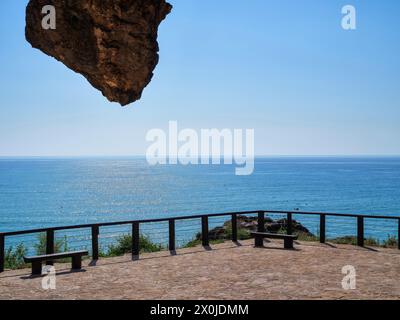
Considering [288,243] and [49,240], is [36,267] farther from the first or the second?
[288,243]

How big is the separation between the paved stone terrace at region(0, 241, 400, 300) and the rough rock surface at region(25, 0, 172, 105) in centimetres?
441

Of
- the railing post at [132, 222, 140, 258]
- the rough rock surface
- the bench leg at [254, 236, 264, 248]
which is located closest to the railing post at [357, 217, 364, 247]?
the bench leg at [254, 236, 264, 248]

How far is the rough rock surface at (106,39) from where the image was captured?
29.2 feet

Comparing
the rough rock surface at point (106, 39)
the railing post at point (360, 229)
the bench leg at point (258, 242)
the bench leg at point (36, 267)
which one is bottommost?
the bench leg at point (258, 242)

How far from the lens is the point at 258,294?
8289 millimetres

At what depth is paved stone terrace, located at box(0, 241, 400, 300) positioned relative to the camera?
27.3 ft

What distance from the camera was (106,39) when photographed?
903 centimetres

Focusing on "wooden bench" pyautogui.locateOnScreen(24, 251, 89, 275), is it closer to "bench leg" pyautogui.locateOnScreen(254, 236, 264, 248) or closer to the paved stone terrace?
the paved stone terrace

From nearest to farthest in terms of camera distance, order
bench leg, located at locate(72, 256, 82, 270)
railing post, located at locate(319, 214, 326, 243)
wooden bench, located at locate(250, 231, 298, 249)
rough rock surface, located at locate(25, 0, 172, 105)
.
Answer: rough rock surface, located at locate(25, 0, 172, 105) < bench leg, located at locate(72, 256, 82, 270) < wooden bench, located at locate(250, 231, 298, 249) < railing post, located at locate(319, 214, 326, 243)

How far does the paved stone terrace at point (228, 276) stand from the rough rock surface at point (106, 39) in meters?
4.41

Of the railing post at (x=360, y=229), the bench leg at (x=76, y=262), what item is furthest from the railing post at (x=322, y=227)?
the bench leg at (x=76, y=262)

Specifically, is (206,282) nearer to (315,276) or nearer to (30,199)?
(315,276)

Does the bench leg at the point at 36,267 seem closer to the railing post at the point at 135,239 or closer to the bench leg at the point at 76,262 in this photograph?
the bench leg at the point at 76,262
